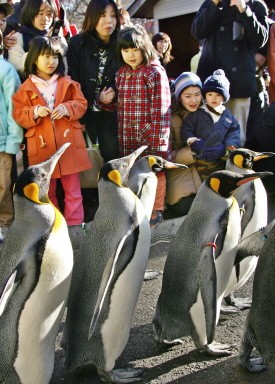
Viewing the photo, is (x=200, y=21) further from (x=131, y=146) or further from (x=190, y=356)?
(x=190, y=356)

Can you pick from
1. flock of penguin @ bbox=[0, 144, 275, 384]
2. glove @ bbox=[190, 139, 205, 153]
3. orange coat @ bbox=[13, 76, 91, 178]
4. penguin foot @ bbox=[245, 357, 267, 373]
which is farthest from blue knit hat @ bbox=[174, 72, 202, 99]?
penguin foot @ bbox=[245, 357, 267, 373]

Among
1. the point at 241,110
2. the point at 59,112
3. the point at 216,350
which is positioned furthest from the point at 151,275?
the point at 241,110

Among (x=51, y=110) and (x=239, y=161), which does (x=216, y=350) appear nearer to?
(x=239, y=161)

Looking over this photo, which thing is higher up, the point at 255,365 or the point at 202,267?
the point at 202,267

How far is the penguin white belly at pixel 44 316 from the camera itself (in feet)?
7.02

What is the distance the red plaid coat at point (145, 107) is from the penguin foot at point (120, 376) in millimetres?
1801

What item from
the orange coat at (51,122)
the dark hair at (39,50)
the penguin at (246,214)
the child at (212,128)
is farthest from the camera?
the child at (212,128)

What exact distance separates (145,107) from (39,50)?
0.79 meters

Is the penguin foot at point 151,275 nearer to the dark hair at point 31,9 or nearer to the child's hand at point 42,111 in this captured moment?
the child's hand at point 42,111

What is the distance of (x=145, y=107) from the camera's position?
12.7 ft

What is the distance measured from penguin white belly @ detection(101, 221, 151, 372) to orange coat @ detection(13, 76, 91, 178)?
1452 millimetres

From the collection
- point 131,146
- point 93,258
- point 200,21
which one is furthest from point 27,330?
point 200,21

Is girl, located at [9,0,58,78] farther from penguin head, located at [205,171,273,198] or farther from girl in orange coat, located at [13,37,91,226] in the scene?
penguin head, located at [205,171,273,198]

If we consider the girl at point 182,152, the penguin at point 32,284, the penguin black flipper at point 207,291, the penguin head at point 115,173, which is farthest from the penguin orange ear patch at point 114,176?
the girl at point 182,152
